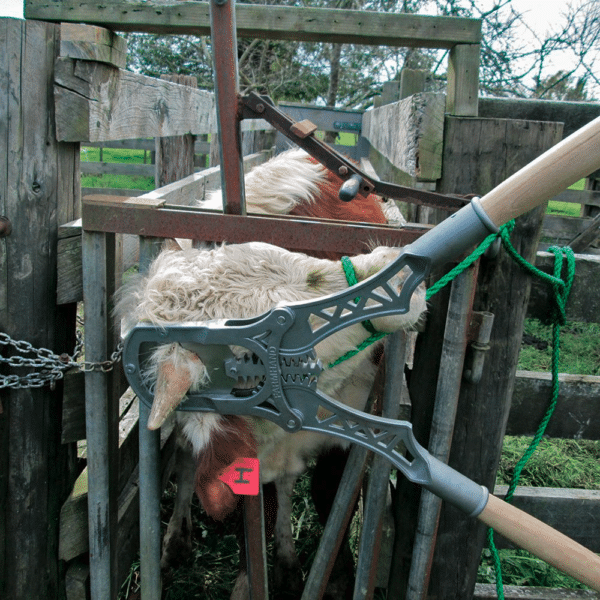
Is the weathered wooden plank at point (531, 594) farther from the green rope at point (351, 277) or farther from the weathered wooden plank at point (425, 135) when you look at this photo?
the weathered wooden plank at point (425, 135)

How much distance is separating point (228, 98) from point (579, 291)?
128 cm

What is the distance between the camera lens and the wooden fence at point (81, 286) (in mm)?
1635

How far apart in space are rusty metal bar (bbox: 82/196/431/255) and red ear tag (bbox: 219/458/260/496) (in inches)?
25.2

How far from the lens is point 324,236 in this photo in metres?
1.64

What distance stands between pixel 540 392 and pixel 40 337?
5.76ft

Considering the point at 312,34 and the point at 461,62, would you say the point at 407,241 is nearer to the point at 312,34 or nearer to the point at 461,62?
the point at 461,62

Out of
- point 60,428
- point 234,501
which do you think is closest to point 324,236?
point 234,501

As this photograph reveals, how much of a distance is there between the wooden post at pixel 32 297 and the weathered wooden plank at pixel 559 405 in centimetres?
163

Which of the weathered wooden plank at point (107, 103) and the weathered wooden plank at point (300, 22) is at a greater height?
the weathered wooden plank at point (300, 22)

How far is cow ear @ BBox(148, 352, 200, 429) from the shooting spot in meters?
1.35

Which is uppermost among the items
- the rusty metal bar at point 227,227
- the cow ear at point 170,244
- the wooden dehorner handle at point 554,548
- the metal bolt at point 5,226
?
the rusty metal bar at point 227,227

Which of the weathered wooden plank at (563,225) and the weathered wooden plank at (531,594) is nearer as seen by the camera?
the weathered wooden plank at (531,594)

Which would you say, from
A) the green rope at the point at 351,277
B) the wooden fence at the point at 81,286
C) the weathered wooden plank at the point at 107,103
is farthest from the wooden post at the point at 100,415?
the green rope at the point at 351,277

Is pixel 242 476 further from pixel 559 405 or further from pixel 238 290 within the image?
pixel 559 405
